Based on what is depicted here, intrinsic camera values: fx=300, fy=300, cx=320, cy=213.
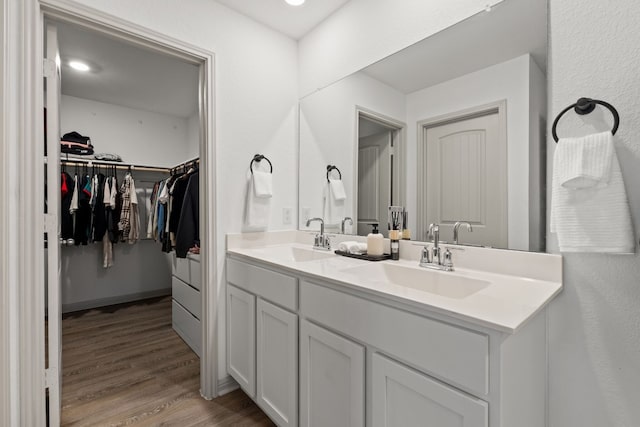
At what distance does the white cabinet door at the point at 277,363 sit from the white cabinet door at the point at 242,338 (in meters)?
0.06

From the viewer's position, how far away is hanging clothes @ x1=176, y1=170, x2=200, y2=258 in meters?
2.46

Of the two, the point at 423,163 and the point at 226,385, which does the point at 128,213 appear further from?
the point at 423,163

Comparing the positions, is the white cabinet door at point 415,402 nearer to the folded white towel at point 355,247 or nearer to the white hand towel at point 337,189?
the folded white towel at point 355,247

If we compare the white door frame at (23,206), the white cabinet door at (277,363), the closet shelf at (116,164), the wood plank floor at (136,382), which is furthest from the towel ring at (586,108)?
the closet shelf at (116,164)

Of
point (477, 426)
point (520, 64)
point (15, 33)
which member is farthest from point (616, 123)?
point (15, 33)

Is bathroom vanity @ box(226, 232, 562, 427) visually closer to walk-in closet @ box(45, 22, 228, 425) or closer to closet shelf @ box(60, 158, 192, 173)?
walk-in closet @ box(45, 22, 228, 425)

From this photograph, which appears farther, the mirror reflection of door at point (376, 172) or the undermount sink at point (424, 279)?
the mirror reflection of door at point (376, 172)

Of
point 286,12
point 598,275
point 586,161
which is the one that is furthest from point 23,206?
point 598,275

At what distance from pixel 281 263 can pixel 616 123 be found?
133 centimetres

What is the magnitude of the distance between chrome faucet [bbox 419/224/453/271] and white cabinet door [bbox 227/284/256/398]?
0.91 m

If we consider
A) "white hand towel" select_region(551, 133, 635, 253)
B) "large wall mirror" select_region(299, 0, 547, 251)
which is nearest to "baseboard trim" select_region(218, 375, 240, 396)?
"large wall mirror" select_region(299, 0, 547, 251)

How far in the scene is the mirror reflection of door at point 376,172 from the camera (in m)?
1.67

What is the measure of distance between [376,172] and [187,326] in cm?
207

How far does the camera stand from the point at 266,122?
2115 millimetres
